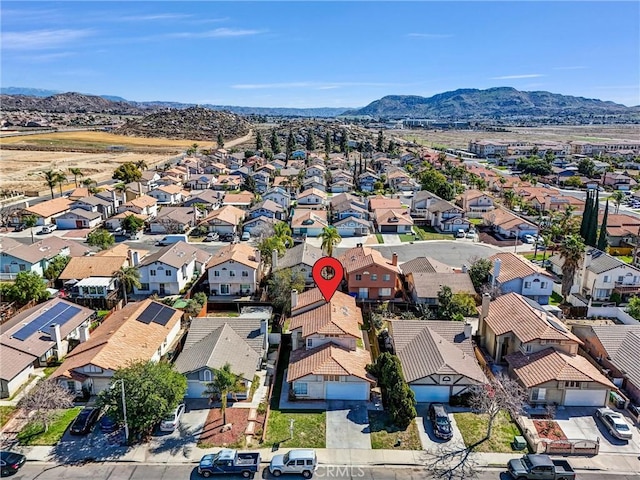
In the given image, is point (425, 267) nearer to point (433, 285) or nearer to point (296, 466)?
point (433, 285)

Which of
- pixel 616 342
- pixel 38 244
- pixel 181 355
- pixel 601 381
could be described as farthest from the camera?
pixel 38 244

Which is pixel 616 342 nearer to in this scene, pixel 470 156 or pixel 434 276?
pixel 434 276

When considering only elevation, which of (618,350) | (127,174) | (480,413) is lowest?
(480,413)

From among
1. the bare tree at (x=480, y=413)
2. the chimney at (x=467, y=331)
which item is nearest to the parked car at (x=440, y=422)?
the bare tree at (x=480, y=413)

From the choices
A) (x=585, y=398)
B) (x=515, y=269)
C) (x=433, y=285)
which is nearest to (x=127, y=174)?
(x=433, y=285)

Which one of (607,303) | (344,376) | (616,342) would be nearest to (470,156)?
(607,303)

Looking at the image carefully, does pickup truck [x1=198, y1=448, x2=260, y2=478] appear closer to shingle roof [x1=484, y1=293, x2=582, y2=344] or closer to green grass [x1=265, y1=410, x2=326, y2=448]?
green grass [x1=265, y1=410, x2=326, y2=448]
